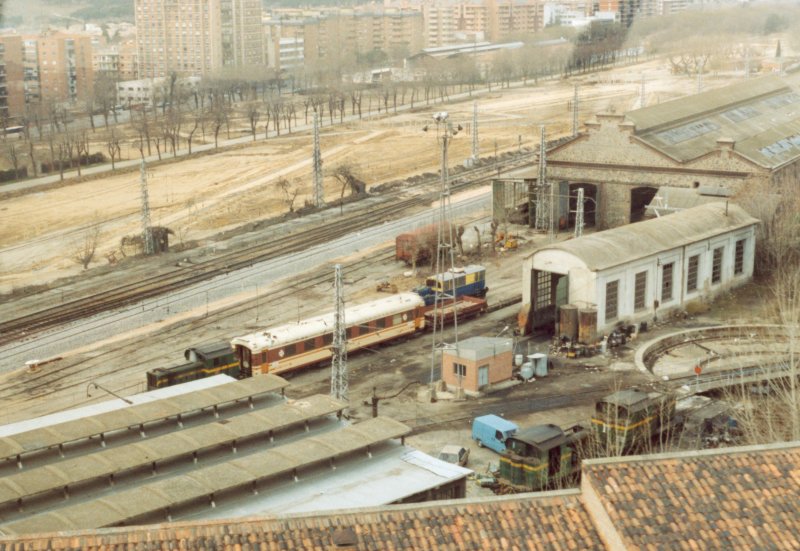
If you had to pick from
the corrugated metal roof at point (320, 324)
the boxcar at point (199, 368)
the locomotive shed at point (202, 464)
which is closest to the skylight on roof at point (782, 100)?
the corrugated metal roof at point (320, 324)

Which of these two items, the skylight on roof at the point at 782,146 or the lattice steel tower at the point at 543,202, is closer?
the lattice steel tower at the point at 543,202

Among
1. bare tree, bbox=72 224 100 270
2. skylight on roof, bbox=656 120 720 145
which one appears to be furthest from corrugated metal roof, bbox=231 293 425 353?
skylight on roof, bbox=656 120 720 145

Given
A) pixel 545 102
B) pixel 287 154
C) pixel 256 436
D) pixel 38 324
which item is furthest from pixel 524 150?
pixel 256 436

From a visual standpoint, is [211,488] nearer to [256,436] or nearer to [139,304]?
[256,436]

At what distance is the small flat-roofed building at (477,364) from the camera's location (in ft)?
119

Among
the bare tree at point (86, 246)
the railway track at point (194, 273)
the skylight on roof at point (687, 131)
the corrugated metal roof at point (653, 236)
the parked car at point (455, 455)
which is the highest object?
the skylight on roof at point (687, 131)

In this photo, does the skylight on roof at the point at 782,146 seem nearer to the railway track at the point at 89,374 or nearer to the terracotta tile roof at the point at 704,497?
the railway track at the point at 89,374

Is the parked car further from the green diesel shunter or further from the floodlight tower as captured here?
the floodlight tower

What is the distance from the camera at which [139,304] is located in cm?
4806

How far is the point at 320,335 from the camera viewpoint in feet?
129

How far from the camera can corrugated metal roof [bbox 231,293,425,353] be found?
125ft

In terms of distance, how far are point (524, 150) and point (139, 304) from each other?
158ft

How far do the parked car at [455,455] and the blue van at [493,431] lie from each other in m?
1.06

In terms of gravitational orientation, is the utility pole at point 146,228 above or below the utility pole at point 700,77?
below
